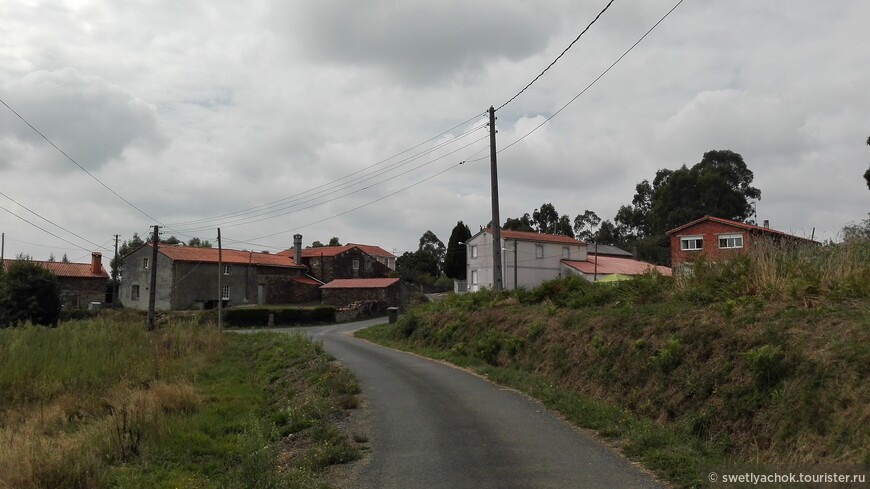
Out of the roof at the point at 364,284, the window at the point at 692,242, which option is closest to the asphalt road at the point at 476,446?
the window at the point at 692,242

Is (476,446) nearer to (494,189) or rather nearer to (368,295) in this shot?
(494,189)

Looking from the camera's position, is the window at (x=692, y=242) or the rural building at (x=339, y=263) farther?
the rural building at (x=339, y=263)

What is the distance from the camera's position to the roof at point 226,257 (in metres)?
60.8

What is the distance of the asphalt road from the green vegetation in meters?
39.8

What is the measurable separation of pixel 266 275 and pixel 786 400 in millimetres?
63760

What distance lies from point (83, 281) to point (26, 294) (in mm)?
21038

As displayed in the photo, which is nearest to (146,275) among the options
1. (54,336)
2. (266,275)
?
(266,275)

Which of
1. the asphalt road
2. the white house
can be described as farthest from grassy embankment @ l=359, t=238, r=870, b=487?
the white house

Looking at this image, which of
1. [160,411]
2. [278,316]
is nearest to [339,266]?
[278,316]

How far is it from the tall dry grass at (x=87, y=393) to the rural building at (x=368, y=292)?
3504 cm

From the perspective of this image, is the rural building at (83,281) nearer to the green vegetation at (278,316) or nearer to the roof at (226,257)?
the roof at (226,257)

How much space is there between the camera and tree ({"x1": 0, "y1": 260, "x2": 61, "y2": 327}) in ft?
153

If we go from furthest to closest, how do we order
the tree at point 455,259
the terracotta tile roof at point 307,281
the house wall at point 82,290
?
1. the tree at point 455,259
2. the terracotta tile roof at point 307,281
3. the house wall at point 82,290

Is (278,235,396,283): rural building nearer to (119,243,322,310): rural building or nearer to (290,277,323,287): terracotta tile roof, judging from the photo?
(290,277,323,287): terracotta tile roof
